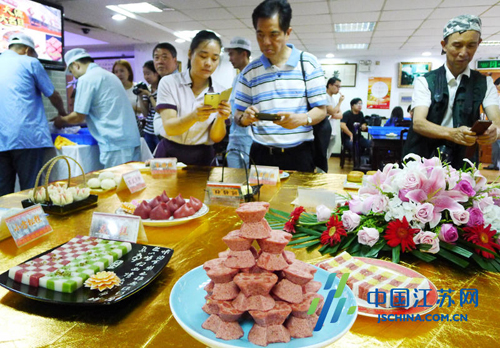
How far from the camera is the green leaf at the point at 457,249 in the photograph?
96 cm

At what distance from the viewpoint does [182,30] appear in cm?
777

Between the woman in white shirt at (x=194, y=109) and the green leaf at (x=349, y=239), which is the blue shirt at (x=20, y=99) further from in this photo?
the green leaf at (x=349, y=239)

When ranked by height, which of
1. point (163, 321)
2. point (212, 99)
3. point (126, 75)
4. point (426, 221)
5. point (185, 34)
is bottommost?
point (163, 321)

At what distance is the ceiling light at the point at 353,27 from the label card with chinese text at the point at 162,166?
228 inches

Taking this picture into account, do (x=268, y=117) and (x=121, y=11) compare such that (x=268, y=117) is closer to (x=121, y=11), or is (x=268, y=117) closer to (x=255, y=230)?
(x=255, y=230)

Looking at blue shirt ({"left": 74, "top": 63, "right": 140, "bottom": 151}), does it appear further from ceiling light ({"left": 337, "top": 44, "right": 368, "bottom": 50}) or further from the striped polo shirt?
ceiling light ({"left": 337, "top": 44, "right": 368, "bottom": 50})

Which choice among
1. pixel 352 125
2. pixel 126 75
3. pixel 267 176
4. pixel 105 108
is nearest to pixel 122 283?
pixel 267 176

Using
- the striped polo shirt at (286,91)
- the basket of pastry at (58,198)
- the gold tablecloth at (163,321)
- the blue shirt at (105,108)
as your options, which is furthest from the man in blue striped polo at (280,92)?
the blue shirt at (105,108)

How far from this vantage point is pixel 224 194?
156 cm

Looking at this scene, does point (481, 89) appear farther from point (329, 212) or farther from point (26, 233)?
point (26, 233)

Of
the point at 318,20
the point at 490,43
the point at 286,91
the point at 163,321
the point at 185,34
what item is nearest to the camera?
the point at 163,321

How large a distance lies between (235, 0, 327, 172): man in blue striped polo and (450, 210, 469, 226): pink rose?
1.19 meters

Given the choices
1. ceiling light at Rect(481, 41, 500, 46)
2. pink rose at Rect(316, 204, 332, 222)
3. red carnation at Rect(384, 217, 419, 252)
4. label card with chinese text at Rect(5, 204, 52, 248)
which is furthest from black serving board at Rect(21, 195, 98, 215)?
ceiling light at Rect(481, 41, 500, 46)

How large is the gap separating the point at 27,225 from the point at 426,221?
1.25 m
